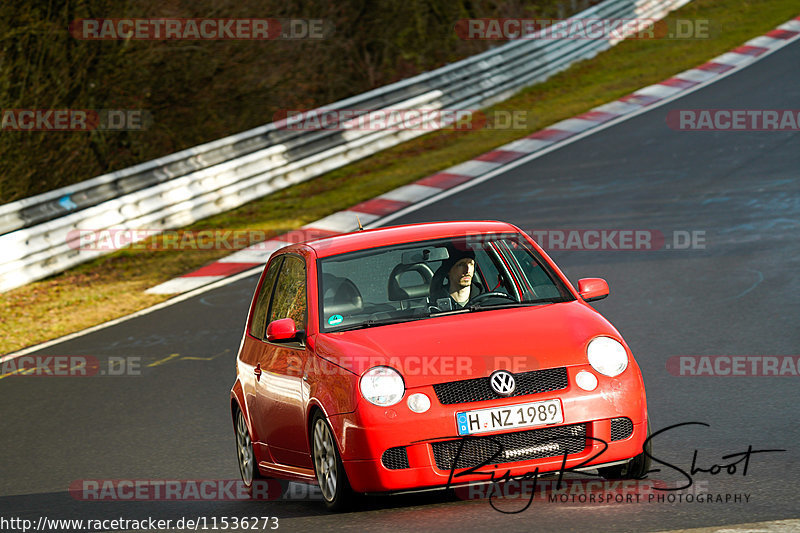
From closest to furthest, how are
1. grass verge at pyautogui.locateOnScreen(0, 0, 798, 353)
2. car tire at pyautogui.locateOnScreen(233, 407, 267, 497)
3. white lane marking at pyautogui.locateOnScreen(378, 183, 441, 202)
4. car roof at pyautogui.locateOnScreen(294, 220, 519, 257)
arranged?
1. car roof at pyautogui.locateOnScreen(294, 220, 519, 257)
2. car tire at pyautogui.locateOnScreen(233, 407, 267, 497)
3. grass verge at pyautogui.locateOnScreen(0, 0, 798, 353)
4. white lane marking at pyautogui.locateOnScreen(378, 183, 441, 202)

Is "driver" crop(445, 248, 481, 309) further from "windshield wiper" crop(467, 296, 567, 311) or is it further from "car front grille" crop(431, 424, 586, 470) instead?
"car front grille" crop(431, 424, 586, 470)

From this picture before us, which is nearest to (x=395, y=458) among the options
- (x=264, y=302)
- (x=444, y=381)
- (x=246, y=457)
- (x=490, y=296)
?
(x=444, y=381)

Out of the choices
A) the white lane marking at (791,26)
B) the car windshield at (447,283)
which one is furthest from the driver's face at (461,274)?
the white lane marking at (791,26)

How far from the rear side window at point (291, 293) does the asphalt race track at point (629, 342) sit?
111 centimetres

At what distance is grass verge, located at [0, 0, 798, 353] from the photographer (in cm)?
1505

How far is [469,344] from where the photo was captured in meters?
6.45

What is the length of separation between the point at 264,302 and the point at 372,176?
12.1 meters

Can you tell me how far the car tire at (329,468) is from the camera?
6.40 m

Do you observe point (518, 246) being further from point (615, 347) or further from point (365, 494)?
point (365, 494)

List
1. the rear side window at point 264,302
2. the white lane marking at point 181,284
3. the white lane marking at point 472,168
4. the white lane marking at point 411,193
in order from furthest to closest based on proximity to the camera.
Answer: the white lane marking at point 472,168
the white lane marking at point 411,193
the white lane marking at point 181,284
the rear side window at point 264,302

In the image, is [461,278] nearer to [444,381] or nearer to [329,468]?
[444,381]

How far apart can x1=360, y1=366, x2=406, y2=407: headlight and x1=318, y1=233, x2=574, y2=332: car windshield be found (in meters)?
0.67

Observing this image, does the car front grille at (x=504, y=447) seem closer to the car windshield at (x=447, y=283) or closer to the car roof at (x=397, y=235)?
the car windshield at (x=447, y=283)

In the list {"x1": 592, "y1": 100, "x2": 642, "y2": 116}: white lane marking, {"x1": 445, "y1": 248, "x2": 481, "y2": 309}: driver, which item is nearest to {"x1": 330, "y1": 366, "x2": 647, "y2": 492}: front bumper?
{"x1": 445, "y1": 248, "x2": 481, "y2": 309}: driver
